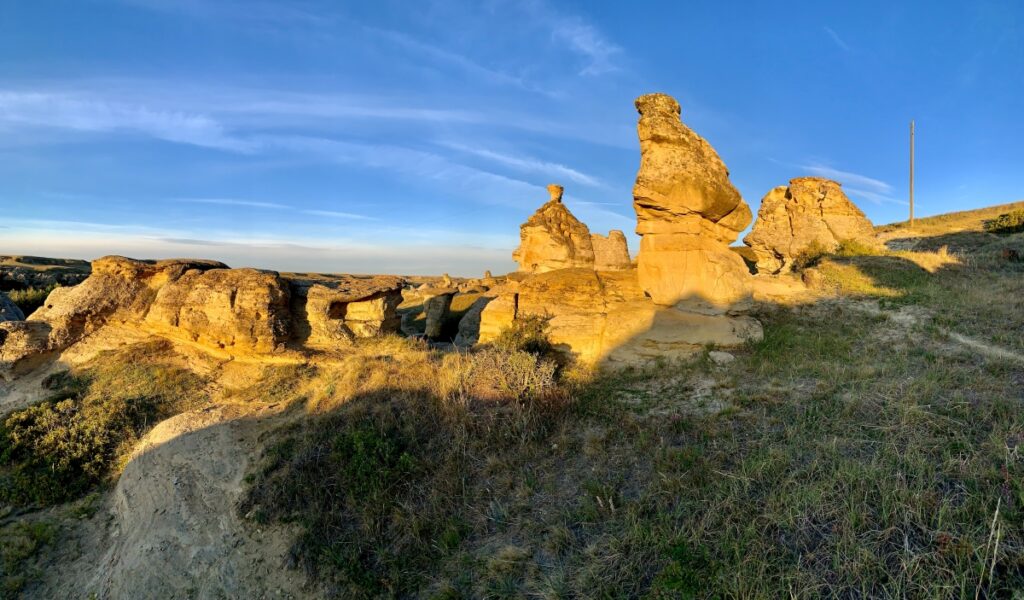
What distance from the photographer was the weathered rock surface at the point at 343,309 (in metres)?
10.1

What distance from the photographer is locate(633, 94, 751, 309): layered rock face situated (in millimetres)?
8344

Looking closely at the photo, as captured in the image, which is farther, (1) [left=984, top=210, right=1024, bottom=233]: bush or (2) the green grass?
(1) [left=984, top=210, right=1024, bottom=233]: bush

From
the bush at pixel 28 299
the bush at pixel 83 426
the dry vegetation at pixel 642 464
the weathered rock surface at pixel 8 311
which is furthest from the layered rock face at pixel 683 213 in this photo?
the bush at pixel 28 299

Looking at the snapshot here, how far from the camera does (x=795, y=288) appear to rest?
11.6 meters

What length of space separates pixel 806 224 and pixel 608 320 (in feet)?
49.7

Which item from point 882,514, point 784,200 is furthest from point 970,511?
point 784,200

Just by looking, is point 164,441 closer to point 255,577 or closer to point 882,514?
point 255,577

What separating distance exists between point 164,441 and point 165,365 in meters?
2.93

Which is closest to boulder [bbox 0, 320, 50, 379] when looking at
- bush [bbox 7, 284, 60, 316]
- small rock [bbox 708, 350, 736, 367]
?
bush [bbox 7, 284, 60, 316]

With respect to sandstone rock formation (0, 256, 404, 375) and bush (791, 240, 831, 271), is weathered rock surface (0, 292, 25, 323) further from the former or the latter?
bush (791, 240, 831, 271)

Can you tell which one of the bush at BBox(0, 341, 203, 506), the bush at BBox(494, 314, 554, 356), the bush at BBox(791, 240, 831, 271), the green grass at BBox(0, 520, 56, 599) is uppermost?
the bush at BBox(791, 240, 831, 271)

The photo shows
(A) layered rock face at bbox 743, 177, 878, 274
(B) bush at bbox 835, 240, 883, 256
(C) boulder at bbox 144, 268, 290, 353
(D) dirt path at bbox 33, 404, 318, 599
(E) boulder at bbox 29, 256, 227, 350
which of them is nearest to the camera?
(D) dirt path at bbox 33, 404, 318, 599

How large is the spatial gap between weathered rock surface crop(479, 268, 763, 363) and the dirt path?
4.85 meters

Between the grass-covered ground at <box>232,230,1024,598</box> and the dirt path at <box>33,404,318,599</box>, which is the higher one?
the grass-covered ground at <box>232,230,1024,598</box>
